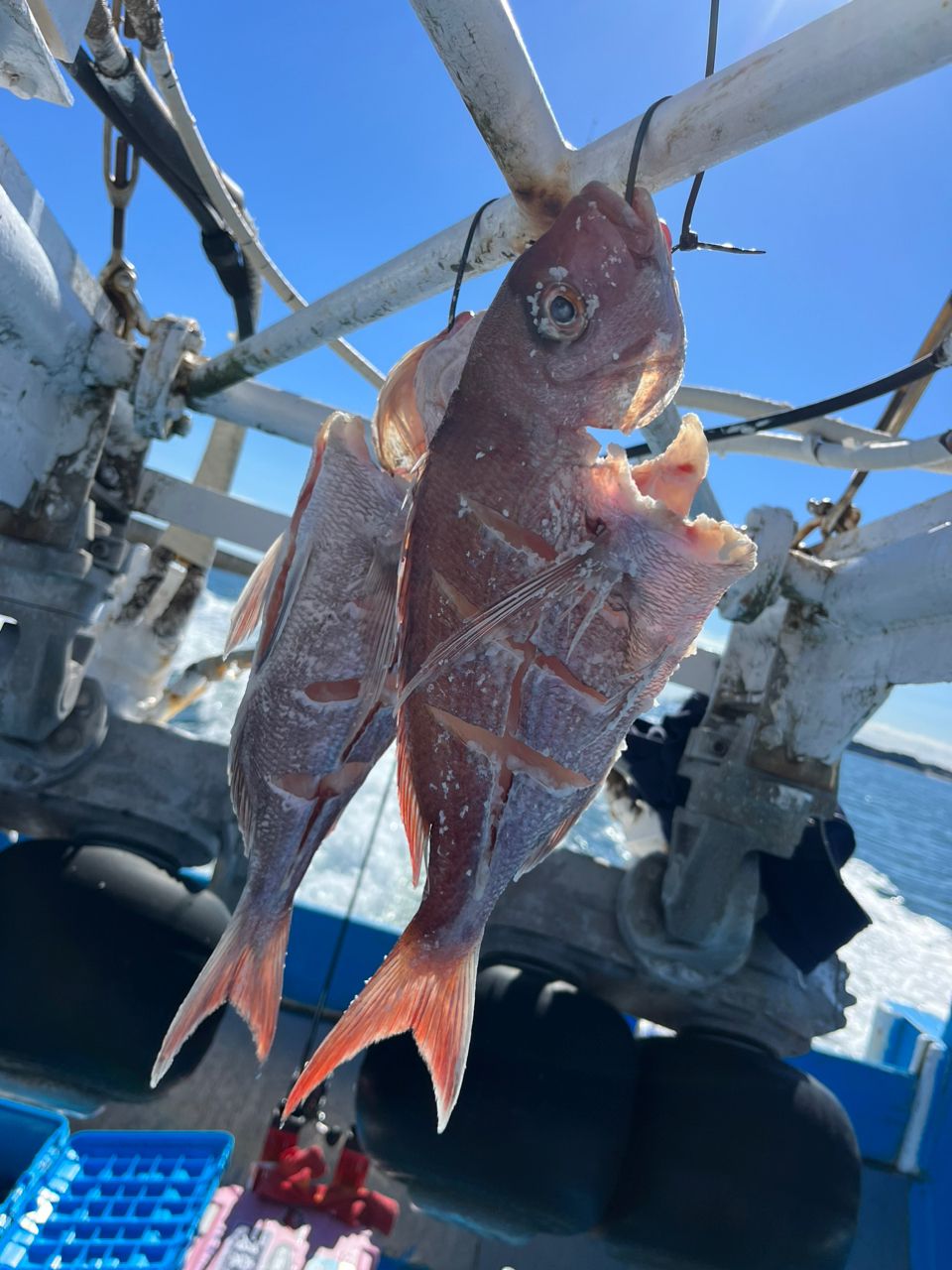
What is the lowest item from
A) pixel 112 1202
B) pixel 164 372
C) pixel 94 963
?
pixel 112 1202

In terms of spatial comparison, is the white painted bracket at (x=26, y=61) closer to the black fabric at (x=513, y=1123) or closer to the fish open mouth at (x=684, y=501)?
the fish open mouth at (x=684, y=501)

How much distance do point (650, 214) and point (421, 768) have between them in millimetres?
1040

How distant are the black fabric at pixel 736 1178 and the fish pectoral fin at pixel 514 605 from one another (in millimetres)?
2081

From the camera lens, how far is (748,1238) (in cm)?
215

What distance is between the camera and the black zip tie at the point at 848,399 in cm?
170

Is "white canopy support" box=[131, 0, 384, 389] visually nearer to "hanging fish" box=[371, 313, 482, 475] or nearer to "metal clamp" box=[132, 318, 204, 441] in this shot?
"metal clamp" box=[132, 318, 204, 441]

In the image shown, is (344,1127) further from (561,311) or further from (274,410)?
(561,311)

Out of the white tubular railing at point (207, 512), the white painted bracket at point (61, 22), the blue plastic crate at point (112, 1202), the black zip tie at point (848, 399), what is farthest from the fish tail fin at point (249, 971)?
the white tubular railing at point (207, 512)

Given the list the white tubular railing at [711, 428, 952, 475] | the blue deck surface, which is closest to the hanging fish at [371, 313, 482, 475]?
the white tubular railing at [711, 428, 952, 475]

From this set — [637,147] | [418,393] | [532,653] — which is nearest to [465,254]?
[418,393]

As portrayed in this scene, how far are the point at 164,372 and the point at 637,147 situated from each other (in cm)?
207

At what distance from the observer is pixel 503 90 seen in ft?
3.77

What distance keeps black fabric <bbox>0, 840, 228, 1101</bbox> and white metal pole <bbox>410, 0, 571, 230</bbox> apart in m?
2.50

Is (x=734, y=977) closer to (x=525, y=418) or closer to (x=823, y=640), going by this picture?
(x=823, y=640)
